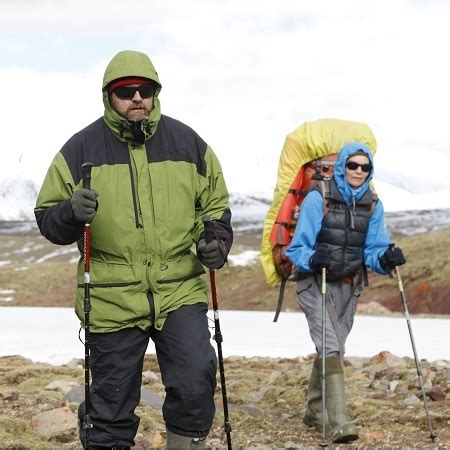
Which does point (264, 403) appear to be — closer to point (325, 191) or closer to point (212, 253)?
point (325, 191)

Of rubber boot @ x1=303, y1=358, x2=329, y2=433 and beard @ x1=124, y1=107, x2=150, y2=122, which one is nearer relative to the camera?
beard @ x1=124, y1=107, x2=150, y2=122

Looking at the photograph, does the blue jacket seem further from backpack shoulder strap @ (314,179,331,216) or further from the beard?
the beard

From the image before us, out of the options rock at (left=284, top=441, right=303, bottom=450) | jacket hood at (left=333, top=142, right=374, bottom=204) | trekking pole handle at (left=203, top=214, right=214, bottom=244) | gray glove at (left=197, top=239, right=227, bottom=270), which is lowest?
rock at (left=284, top=441, right=303, bottom=450)

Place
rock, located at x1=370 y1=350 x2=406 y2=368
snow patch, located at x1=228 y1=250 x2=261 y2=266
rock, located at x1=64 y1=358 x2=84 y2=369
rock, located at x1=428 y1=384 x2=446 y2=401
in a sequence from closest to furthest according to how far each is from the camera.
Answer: rock, located at x1=428 y1=384 x2=446 y2=401 < rock, located at x1=370 y1=350 x2=406 y2=368 < rock, located at x1=64 y1=358 x2=84 y2=369 < snow patch, located at x1=228 y1=250 x2=261 y2=266

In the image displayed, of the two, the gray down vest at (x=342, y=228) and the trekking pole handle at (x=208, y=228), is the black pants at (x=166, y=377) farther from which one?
the gray down vest at (x=342, y=228)

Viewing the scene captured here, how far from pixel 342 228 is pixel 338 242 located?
0.38ft

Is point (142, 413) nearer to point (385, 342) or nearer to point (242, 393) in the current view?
point (242, 393)

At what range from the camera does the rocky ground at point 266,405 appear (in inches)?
278

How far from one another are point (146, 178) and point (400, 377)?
5468 millimetres

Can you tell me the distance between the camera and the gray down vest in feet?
24.2

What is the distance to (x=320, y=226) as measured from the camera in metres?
7.34

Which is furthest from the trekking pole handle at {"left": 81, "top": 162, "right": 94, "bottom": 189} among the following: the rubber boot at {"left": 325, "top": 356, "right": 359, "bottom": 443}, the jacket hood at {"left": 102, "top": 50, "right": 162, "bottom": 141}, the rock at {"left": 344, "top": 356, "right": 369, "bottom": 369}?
the rock at {"left": 344, "top": 356, "right": 369, "bottom": 369}

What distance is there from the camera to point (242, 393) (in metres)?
9.65

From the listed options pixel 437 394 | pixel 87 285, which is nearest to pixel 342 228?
pixel 437 394
